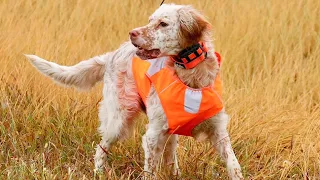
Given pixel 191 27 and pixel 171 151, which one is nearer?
pixel 191 27

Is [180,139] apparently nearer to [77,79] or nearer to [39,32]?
[77,79]

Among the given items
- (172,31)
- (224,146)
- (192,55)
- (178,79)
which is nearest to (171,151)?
(224,146)

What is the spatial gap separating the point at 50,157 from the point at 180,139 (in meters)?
0.96

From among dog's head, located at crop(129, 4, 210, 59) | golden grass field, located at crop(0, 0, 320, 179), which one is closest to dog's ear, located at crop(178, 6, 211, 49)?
dog's head, located at crop(129, 4, 210, 59)

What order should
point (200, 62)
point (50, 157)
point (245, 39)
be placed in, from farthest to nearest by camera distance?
point (245, 39)
point (50, 157)
point (200, 62)

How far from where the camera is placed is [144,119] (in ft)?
17.8

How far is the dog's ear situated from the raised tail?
3.63 ft

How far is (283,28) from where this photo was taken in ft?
22.1

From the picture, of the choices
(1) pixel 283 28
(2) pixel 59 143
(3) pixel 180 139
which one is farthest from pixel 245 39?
(2) pixel 59 143

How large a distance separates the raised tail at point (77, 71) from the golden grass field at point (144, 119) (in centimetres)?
20

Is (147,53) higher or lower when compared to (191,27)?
lower

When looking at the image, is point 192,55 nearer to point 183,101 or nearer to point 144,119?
point 183,101

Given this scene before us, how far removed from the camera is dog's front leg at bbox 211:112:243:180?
430cm

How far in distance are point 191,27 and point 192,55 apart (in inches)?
6.5
